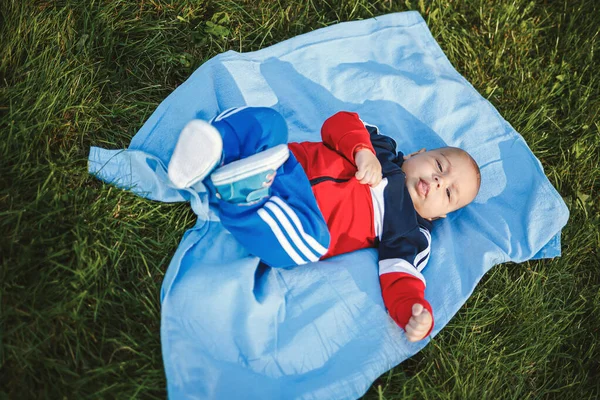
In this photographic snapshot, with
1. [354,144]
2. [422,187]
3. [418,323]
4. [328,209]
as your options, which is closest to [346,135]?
[354,144]

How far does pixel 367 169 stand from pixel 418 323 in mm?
659

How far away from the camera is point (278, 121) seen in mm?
2303

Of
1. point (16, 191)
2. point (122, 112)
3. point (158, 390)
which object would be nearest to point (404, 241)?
point (158, 390)

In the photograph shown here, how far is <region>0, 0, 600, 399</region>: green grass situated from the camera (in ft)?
6.76

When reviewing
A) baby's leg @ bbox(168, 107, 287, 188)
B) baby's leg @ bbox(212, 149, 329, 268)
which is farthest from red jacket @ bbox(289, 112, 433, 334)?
baby's leg @ bbox(168, 107, 287, 188)

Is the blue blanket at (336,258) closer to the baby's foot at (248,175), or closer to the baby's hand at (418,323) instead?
the baby's hand at (418,323)

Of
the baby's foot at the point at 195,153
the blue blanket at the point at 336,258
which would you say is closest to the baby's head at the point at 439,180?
the blue blanket at the point at 336,258

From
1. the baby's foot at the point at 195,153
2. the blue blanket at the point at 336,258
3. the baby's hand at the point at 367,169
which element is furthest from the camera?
the baby's hand at the point at 367,169

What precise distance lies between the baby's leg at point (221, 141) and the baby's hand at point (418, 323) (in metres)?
0.89

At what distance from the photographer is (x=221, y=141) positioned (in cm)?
199

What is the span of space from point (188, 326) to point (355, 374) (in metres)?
0.69

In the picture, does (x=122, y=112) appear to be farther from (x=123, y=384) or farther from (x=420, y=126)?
(x=420, y=126)

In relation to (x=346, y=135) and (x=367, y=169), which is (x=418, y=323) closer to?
(x=367, y=169)

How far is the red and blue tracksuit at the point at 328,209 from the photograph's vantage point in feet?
7.39
